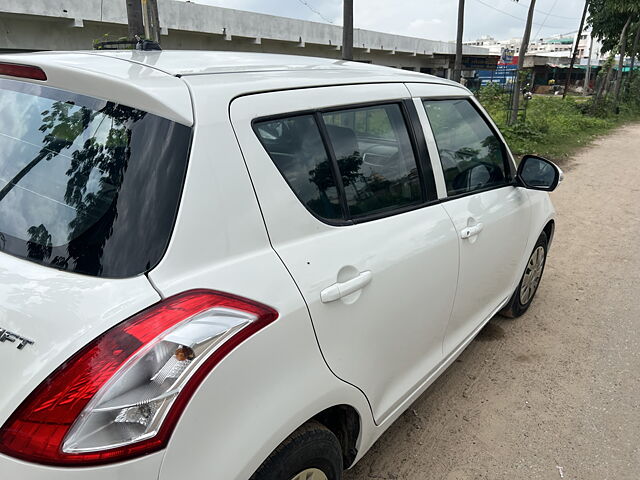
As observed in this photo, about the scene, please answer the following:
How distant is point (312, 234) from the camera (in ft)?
5.56

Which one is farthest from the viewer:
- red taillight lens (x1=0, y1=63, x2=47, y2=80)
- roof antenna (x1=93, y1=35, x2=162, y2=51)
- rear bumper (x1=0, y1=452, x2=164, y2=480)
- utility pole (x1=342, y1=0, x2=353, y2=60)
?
utility pole (x1=342, y1=0, x2=353, y2=60)

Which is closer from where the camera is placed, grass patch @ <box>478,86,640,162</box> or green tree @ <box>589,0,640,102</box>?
grass patch @ <box>478,86,640,162</box>

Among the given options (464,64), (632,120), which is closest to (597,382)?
(632,120)

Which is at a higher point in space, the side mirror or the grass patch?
the side mirror

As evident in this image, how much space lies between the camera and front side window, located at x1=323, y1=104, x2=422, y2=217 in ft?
6.40

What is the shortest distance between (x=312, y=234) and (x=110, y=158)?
67 cm

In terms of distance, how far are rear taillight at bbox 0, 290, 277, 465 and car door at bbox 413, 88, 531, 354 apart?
5.10 ft

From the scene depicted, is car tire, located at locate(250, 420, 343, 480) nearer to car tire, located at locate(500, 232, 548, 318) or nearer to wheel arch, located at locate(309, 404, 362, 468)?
wheel arch, located at locate(309, 404, 362, 468)

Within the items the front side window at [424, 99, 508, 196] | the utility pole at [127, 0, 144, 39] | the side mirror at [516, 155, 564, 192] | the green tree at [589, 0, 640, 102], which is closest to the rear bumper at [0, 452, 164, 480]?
the front side window at [424, 99, 508, 196]

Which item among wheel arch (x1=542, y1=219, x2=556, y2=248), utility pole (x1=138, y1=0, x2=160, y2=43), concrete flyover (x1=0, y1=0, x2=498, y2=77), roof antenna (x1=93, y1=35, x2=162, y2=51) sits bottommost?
wheel arch (x1=542, y1=219, x2=556, y2=248)

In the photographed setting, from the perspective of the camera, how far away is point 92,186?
142 cm

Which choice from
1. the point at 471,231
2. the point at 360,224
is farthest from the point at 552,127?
the point at 360,224

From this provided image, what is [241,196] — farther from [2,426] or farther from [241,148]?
[2,426]

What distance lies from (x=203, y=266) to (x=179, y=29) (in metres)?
18.3
